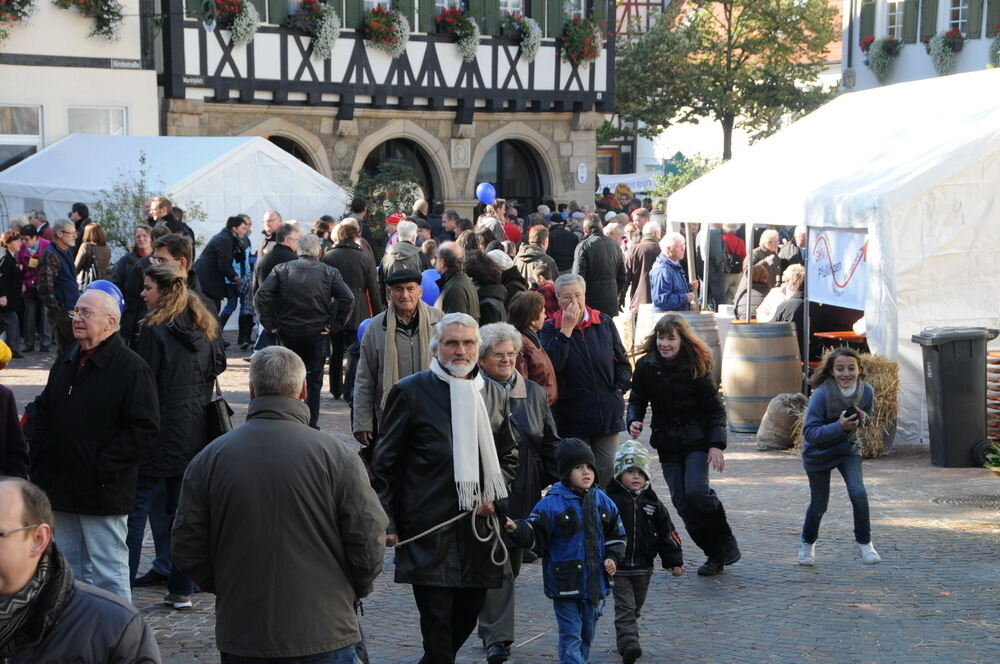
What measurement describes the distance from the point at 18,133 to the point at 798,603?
63.3 feet

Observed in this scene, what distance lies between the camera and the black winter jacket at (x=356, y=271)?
1281 cm

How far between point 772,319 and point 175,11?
14.4 metres

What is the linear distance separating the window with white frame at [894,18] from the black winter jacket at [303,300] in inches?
1110

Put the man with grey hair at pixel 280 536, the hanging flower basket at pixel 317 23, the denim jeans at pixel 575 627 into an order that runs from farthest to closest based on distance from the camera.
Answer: the hanging flower basket at pixel 317 23, the denim jeans at pixel 575 627, the man with grey hair at pixel 280 536

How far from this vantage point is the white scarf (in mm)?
5355

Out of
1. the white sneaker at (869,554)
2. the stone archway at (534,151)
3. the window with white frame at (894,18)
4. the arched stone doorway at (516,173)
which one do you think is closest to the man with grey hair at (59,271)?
the white sneaker at (869,554)

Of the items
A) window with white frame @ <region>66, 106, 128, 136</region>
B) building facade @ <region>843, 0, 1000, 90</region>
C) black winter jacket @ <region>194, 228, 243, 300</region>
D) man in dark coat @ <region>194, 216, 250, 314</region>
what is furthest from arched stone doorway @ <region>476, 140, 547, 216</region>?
black winter jacket @ <region>194, 228, 243, 300</region>

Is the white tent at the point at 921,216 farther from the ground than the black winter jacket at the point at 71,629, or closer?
farther from the ground

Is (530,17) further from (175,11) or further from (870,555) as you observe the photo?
(870,555)

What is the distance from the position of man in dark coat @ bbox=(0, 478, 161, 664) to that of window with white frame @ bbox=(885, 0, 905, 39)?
35.7 m

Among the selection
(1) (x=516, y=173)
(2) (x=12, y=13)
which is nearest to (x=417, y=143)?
(1) (x=516, y=173)

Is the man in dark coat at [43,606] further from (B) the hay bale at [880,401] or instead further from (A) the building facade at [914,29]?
(A) the building facade at [914,29]

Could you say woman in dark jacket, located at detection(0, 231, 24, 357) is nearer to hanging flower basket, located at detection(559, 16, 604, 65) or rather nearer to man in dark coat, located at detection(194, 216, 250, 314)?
man in dark coat, located at detection(194, 216, 250, 314)

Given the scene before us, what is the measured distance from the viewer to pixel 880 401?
37.9 feet
